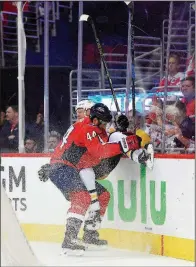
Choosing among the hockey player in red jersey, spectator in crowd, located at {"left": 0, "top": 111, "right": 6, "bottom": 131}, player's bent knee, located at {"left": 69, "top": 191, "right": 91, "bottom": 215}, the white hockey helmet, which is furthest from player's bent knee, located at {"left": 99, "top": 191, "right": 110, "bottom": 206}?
spectator in crowd, located at {"left": 0, "top": 111, "right": 6, "bottom": 131}

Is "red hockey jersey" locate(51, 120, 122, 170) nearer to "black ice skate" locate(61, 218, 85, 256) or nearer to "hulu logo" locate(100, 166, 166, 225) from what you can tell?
"hulu logo" locate(100, 166, 166, 225)

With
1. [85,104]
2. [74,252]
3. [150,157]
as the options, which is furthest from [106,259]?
[85,104]

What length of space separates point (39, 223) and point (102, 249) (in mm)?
757

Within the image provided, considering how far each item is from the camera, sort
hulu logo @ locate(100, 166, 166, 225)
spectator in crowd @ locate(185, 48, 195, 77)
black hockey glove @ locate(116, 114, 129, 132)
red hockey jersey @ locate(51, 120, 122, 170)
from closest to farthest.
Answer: hulu logo @ locate(100, 166, 166, 225)
red hockey jersey @ locate(51, 120, 122, 170)
black hockey glove @ locate(116, 114, 129, 132)
spectator in crowd @ locate(185, 48, 195, 77)

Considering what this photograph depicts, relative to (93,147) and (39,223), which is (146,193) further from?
(39,223)

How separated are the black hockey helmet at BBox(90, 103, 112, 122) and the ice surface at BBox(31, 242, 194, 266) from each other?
2.76 ft

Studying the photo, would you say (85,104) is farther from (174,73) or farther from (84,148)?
(174,73)

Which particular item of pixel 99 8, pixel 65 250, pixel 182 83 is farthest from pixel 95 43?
pixel 65 250

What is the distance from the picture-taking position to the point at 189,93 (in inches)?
195

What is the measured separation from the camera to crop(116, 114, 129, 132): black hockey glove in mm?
4953

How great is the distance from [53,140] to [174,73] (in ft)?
3.40

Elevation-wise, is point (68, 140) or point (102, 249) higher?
point (68, 140)

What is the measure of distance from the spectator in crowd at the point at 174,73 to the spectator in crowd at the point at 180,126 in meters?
0.18

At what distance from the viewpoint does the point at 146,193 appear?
15.2 ft
